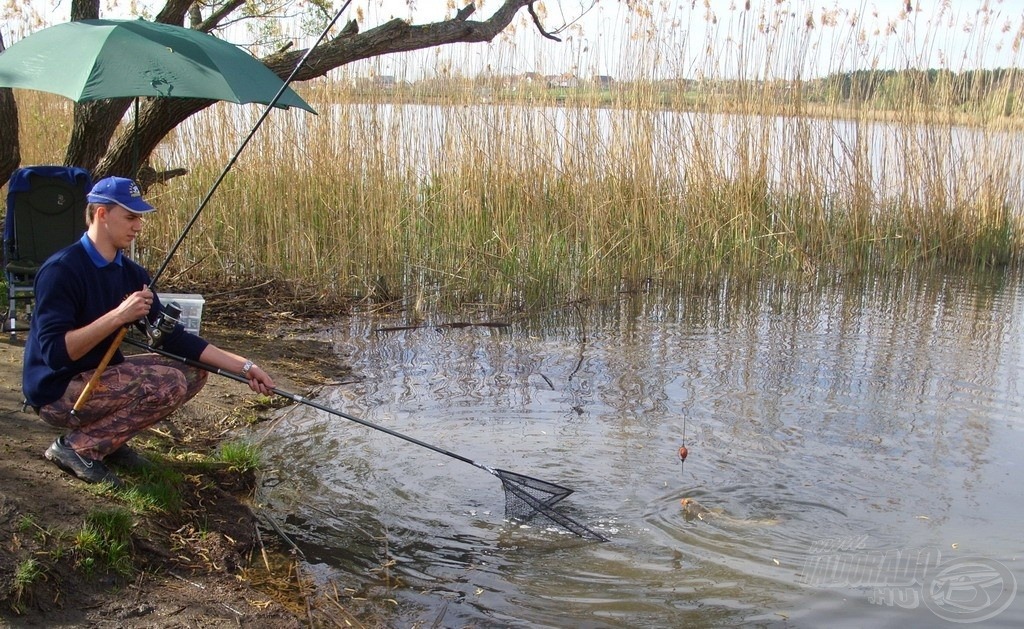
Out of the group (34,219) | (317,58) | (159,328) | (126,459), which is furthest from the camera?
(317,58)

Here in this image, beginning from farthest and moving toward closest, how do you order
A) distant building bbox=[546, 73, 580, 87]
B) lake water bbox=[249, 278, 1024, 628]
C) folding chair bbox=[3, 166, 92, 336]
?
distant building bbox=[546, 73, 580, 87], folding chair bbox=[3, 166, 92, 336], lake water bbox=[249, 278, 1024, 628]

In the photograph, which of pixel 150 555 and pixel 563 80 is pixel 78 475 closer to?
pixel 150 555

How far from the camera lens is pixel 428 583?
12.2 feet

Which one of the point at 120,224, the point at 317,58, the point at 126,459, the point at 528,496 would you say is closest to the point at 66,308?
the point at 120,224

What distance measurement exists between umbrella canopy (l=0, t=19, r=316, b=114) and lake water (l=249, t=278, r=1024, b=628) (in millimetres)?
1762

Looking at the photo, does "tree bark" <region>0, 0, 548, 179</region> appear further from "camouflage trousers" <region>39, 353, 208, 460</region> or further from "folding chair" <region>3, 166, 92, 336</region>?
"camouflage trousers" <region>39, 353, 208, 460</region>

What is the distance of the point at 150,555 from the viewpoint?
11.2 feet

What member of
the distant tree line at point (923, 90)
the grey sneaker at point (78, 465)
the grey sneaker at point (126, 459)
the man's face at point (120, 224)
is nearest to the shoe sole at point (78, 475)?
the grey sneaker at point (78, 465)

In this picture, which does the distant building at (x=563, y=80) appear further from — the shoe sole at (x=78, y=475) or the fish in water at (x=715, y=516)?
the shoe sole at (x=78, y=475)

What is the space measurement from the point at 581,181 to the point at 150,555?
5613mm

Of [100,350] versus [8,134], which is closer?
[100,350]

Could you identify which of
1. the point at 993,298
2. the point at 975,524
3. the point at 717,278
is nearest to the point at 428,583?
the point at 975,524

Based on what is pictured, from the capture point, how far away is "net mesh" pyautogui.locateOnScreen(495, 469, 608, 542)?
415cm

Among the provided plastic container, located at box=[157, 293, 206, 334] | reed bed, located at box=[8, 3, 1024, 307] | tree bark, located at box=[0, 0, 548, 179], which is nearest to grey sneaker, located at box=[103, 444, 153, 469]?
plastic container, located at box=[157, 293, 206, 334]
